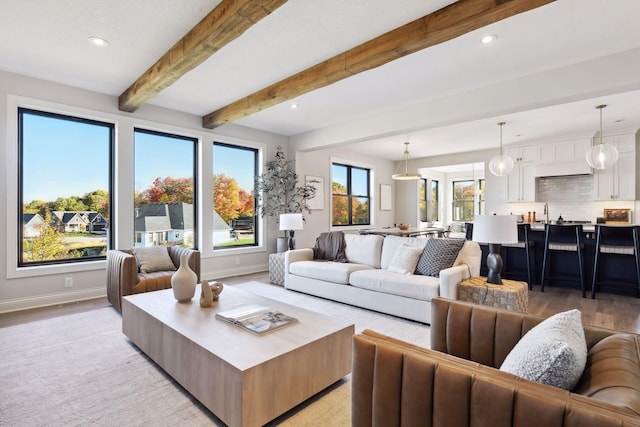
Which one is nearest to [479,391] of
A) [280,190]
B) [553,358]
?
[553,358]

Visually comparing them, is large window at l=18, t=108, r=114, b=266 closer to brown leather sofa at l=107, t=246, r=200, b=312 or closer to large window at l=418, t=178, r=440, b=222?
brown leather sofa at l=107, t=246, r=200, b=312

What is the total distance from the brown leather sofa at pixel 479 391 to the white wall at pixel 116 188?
14.5 feet

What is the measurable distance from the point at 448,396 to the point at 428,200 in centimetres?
989

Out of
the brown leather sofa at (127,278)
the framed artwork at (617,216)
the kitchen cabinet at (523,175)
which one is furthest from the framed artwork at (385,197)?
the brown leather sofa at (127,278)

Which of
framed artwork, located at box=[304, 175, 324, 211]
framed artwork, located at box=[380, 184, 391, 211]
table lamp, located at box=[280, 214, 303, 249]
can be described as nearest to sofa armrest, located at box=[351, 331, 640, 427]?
table lamp, located at box=[280, 214, 303, 249]

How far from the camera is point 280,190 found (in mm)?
6500

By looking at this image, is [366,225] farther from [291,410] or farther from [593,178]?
[291,410]

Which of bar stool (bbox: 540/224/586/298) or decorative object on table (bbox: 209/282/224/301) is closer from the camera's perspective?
decorative object on table (bbox: 209/282/224/301)

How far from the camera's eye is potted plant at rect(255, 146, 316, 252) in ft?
20.7

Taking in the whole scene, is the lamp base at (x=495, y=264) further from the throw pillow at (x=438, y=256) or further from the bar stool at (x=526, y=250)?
the bar stool at (x=526, y=250)

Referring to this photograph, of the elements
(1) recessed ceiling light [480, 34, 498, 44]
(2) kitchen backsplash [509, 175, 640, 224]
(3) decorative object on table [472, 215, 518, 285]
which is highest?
(1) recessed ceiling light [480, 34, 498, 44]

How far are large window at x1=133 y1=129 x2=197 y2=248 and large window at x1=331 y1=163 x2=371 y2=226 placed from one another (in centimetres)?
341

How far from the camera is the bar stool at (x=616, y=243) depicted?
427 centimetres

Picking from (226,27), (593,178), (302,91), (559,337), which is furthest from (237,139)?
(593,178)
